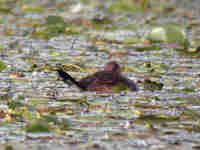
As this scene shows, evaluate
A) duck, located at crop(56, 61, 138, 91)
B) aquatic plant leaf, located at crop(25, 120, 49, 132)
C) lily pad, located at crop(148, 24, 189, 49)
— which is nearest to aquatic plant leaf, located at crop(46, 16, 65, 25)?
lily pad, located at crop(148, 24, 189, 49)

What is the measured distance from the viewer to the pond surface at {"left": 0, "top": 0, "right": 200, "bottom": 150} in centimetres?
582

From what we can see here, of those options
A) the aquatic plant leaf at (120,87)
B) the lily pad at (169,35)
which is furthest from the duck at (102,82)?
the lily pad at (169,35)

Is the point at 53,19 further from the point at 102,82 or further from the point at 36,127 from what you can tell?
the point at 36,127

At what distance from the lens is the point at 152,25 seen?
16359mm

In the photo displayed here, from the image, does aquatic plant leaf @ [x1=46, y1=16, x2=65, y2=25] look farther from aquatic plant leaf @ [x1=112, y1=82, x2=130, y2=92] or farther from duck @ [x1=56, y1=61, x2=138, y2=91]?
aquatic plant leaf @ [x1=112, y1=82, x2=130, y2=92]

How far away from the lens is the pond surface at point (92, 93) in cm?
582

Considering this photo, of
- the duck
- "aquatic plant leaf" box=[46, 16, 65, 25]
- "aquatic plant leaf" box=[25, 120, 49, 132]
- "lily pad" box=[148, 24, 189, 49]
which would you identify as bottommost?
"aquatic plant leaf" box=[25, 120, 49, 132]

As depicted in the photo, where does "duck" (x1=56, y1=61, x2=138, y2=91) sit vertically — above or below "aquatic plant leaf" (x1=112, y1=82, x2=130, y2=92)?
above

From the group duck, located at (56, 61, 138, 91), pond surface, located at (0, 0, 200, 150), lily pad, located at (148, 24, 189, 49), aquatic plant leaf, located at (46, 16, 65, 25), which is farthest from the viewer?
aquatic plant leaf, located at (46, 16, 65, 25)

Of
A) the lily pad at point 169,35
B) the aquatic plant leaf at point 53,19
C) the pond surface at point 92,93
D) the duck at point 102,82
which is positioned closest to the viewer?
the pond surface at point 92,93

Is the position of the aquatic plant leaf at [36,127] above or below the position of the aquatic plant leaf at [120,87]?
below

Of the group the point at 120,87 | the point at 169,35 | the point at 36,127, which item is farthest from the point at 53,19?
the point at 36,127

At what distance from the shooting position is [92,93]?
26.1 feet

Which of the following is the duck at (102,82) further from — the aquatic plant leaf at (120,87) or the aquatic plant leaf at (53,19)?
the aquatic plant leaf at (53,19)
